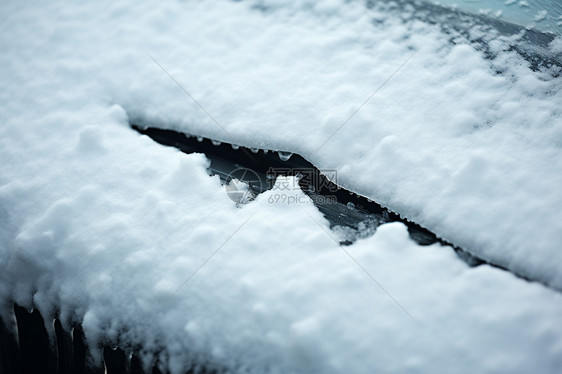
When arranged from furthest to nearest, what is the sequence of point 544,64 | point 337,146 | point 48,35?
point 48,35 < point 544,64 < point 337,146

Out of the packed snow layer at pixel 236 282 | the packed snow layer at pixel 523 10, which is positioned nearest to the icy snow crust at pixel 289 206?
the packed snow layer at pixel 236 282

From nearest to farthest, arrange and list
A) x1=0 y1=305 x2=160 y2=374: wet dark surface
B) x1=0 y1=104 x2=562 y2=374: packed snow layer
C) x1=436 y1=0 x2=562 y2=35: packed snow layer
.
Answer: x1=0 y1=104 x2=562 y2=374: packed snow layer, x1=0 y1=305 x2=160 y2=374: wet dark surface, x1=436 y1=0 x2=562 y2=35: packed snow layer

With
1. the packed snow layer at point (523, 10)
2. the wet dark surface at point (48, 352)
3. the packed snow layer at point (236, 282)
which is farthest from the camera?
the packed snow layer at point (523, 10)

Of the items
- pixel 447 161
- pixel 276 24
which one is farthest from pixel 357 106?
pixel 276 24

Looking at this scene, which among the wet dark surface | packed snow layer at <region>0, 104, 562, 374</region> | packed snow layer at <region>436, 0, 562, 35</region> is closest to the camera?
packed snow layer at <region>0, 104, 562, 374</region>

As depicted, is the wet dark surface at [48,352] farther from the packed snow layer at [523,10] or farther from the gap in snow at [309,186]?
the packed snow layer at [523,10]

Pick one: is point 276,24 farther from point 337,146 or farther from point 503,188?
point 503,188

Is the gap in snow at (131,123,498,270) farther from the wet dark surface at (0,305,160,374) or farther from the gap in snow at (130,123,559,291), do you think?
the wet dark surface at (0,305,160,374)

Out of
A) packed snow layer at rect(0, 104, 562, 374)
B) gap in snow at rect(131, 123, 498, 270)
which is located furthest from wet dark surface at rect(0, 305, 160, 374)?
gap in snow at rect(131, 123, 498, 270)

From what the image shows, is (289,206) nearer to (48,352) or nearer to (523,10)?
(48,352)
